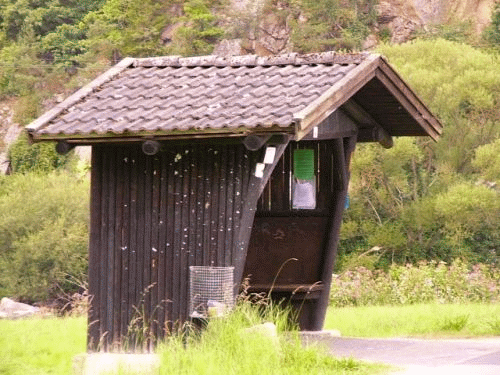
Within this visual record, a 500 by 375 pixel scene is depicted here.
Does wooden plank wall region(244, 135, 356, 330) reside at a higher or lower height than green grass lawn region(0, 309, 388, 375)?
higher

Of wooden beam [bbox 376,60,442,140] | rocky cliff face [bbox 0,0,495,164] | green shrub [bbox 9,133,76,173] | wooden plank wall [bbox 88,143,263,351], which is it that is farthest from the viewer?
rocky cliff face [bbox 0,0,495,164]

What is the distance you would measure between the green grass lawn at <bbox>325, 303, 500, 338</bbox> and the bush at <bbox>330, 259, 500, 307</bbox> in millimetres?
2639

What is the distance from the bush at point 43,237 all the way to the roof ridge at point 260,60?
145 ft

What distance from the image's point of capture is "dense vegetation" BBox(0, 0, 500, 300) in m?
48.8

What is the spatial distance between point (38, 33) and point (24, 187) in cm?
3313

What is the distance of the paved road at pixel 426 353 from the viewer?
982cm

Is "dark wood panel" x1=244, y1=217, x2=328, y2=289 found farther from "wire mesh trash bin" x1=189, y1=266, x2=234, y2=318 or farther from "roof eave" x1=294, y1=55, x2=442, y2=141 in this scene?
"wire mesh trash bin" x1=189, y1=266, x2=234, y2=318

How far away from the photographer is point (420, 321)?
15.5 metres

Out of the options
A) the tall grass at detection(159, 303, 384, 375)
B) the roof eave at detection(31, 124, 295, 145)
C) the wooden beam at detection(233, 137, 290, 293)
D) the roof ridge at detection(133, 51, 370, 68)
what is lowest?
the tall grass at detection(159, 303, 384, 375)

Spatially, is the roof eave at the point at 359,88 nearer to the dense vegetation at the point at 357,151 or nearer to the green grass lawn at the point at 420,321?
the green grass lawn at the point at 420,321

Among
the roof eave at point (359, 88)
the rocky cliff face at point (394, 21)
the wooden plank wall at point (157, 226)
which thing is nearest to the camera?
the roof eave at point (359, 88)

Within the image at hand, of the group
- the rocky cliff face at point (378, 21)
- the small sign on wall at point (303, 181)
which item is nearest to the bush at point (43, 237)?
the rocky cliff face at point (378, 21)

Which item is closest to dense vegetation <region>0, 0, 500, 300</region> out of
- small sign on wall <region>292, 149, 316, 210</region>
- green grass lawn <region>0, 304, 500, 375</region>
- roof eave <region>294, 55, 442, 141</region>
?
green grass lawn <region>0, 304, 500, 375</region>

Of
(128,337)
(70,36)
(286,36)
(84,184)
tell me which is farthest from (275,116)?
(70,36)
